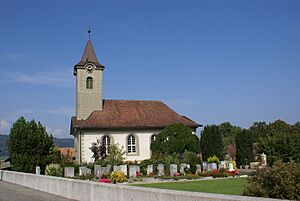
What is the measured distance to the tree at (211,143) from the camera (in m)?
40.0

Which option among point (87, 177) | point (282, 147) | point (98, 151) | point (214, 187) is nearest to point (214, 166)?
point (87, 177)

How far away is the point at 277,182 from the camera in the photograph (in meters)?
9.44

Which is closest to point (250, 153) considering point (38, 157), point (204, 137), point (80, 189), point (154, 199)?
point (204, 137)

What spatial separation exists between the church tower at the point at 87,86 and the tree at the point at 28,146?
952cm

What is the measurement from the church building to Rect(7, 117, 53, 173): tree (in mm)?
6903

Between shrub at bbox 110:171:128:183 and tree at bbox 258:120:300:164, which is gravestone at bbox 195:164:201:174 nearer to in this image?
shrub at bbox 110:171:128:183

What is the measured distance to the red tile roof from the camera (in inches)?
1585

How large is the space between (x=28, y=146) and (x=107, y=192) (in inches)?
867

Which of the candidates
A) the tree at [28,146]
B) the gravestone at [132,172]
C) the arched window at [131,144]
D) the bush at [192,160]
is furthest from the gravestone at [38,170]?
the arched window at [131,144]

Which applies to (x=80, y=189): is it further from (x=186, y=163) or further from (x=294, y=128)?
(x=294, y=128)

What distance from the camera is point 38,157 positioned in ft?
104

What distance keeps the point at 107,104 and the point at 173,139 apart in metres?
10.7

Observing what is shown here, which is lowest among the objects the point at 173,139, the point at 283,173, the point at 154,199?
the point at 154,199

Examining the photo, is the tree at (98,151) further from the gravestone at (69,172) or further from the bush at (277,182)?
the bush at (277,182)
